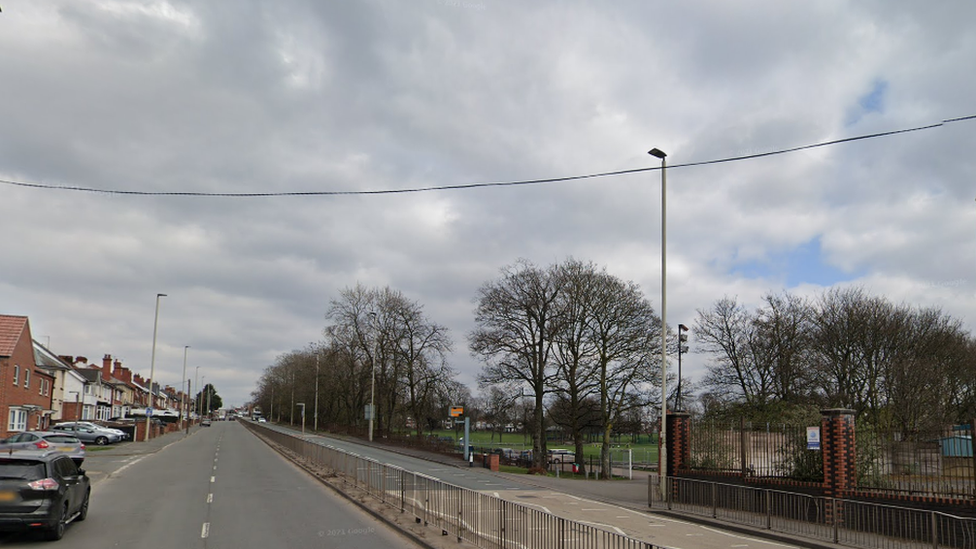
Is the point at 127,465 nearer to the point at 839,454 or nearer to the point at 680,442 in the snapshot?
the point at 680,442

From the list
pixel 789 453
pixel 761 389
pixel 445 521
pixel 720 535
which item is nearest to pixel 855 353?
pixel 761 389

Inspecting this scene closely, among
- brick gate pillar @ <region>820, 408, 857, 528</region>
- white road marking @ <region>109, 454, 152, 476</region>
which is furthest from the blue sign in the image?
white road marking @ <region>109, 454, 152, 476</region>

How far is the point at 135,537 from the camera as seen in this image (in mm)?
12750

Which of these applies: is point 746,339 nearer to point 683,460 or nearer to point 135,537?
point 683,460

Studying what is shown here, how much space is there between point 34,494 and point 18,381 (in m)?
44.4

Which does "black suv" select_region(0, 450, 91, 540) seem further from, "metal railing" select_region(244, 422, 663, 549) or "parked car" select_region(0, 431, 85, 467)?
"parked car" select_region(0, 431, 85, 467)

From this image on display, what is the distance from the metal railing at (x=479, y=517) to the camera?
351 inches

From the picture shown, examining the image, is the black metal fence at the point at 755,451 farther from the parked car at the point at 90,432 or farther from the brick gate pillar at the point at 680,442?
the parked car at the point at 90,432

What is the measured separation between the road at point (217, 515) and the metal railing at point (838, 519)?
29.3 ft

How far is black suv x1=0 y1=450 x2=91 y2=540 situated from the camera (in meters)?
11.6

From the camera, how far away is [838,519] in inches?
632

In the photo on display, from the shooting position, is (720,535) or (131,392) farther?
(131,392)

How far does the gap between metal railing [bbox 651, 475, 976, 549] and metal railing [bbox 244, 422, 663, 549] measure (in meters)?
5.52

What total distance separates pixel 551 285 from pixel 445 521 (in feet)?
110
